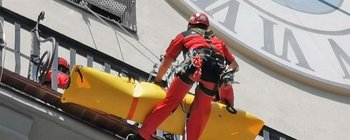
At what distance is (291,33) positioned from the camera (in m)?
8.70

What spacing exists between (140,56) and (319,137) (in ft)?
5.84

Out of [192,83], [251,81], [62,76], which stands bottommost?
[192,83]

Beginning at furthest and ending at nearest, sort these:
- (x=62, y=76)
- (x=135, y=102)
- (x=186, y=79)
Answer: (x=62, y=76) → (x=186, y=79) → (x=135, y=102)

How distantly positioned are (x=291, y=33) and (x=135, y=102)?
367 centimetres

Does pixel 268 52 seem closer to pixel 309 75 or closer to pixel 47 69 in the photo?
pixel 309 75

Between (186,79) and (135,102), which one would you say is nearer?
(135,102)

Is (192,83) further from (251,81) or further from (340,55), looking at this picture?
(340,55)

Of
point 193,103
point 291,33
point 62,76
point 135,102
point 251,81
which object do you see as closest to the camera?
point 135,102

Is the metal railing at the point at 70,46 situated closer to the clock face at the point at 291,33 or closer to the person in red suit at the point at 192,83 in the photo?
the person in red suit at the point at 192,83

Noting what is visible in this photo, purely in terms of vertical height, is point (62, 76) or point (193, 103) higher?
point (62, 76)

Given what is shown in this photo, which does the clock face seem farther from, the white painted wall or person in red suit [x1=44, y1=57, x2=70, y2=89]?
person in red suit [x1=44, y1=57, x2=70, y2=89]

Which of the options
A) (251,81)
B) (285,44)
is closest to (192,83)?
(251,81)

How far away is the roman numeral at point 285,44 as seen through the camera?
27.6 ft

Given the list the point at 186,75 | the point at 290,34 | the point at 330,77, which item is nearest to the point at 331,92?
the point at 330,77
